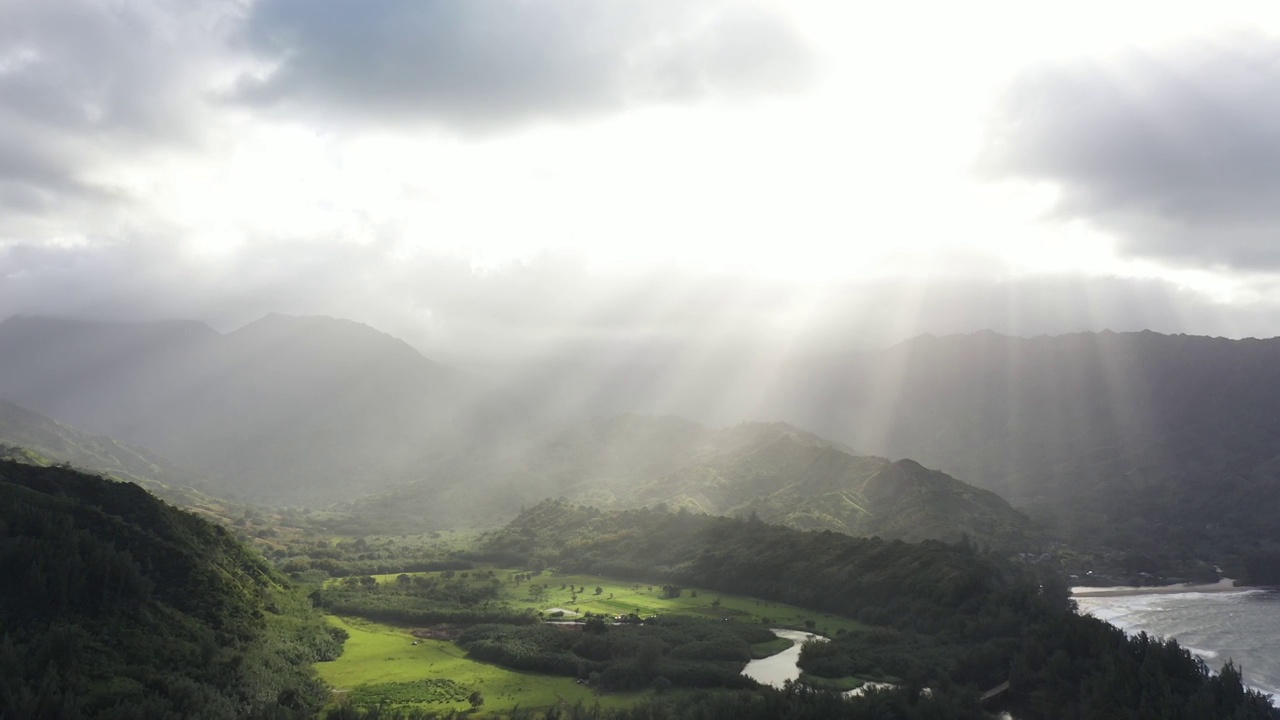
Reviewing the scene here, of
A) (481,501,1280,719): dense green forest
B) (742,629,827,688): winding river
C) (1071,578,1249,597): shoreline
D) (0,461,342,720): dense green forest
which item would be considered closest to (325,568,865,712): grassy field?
(742,629,827,688): winding river

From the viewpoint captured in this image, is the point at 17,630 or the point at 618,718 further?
the point at 618,718

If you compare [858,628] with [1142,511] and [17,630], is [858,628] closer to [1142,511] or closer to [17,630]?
[17,630]

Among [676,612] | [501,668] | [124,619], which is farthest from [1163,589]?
[124,619]

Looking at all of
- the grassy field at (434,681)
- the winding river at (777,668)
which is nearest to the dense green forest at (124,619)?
the grassy field at (434,681)

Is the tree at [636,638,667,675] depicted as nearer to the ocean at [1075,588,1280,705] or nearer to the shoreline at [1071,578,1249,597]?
the ocean at [1075,588,1280,705]

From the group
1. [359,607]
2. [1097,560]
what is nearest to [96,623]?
[359,607]
